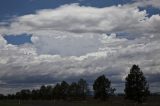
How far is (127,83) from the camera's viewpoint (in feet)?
251

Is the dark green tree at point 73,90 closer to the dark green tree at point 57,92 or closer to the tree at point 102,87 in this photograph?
the dark green tree at point 57,92

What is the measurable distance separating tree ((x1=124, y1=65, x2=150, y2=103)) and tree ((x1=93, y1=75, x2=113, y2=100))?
3290cm

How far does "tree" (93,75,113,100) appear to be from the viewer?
110188mm

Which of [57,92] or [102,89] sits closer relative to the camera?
[102,89]

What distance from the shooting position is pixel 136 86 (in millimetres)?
75750

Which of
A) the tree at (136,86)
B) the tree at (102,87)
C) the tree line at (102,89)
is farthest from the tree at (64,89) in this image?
the tree at (136,86)

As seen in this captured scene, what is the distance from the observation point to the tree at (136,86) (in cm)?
7556

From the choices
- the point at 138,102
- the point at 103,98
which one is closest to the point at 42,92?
the point at 103,98

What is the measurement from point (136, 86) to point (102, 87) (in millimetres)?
34897

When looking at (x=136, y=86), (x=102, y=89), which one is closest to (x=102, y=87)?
(x=102, y=89)

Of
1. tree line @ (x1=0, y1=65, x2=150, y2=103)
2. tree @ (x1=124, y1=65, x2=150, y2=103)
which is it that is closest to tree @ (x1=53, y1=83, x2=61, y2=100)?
tree line @ (x1=0, y1=65, x2=150, y2=103)

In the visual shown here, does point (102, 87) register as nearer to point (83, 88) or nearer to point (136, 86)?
point (136, 86)

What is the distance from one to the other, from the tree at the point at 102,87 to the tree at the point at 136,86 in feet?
108

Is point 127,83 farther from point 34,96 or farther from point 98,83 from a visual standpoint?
point 34,96
